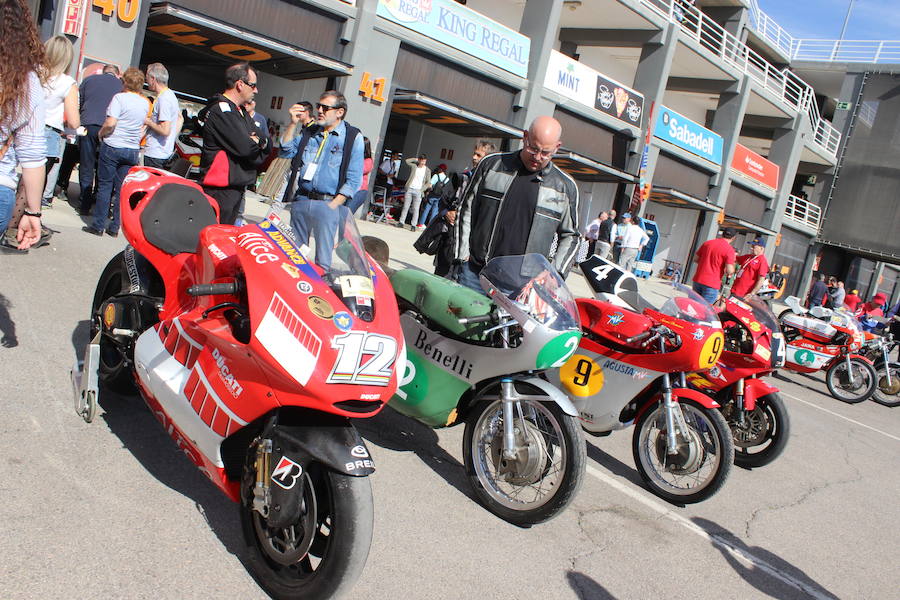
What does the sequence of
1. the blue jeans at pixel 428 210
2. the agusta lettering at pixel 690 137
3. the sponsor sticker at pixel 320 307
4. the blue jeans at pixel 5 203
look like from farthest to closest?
the agusta lettering at pixel 690 137 < the blue jeans at pixel 428 210 < the blue jeans at pixel 5 203 < the sponsor sticker at pixel 320 307

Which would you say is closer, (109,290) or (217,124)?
(109,290)

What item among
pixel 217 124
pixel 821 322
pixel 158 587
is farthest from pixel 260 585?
pixel 821 322

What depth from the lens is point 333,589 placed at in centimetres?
240

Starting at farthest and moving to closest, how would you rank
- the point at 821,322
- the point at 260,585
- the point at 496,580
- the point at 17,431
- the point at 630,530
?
the point at 821,322 → the point at 630,530 → the point at 17,431 → the point at 496,580 → the point at 260,585

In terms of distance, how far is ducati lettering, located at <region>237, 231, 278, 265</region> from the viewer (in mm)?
2707

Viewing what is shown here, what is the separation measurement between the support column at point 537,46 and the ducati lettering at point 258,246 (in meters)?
16.7

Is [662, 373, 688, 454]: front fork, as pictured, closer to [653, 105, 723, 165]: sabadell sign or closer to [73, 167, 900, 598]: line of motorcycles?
[73, 167, 900, 598]: line of motorcycles

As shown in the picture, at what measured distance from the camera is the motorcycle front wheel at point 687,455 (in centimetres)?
435

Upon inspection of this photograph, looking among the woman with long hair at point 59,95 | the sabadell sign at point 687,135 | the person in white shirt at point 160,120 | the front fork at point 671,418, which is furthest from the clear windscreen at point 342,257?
the sabadell sign at point 687,135

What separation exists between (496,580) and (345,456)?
106cm

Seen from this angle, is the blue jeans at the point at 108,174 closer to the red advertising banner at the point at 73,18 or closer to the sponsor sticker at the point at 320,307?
the red advertising banner at the point at 73,18

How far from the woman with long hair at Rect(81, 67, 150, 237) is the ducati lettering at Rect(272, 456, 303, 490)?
20.7 feet

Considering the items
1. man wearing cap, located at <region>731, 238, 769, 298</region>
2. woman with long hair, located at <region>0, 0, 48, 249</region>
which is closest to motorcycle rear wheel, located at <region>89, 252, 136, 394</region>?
woman with long hair, located at <region>0, 0, 48, 249</region>

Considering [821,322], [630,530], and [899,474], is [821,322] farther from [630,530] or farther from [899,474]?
[630,530]
